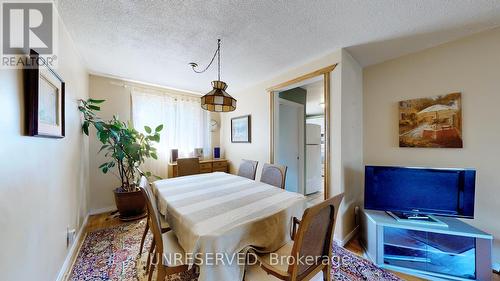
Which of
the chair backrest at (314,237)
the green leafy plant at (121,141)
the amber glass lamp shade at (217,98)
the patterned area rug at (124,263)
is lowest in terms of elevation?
the patterned area rug at (124,263)

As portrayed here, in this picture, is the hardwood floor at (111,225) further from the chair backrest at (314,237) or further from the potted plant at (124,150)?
the chair backrest at (314,237)

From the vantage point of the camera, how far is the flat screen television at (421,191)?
162 centimetres

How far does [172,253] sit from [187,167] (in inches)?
68.5

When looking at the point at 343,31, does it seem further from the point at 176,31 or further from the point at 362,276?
the point at 362,276

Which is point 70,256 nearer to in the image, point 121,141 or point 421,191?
point 121,141

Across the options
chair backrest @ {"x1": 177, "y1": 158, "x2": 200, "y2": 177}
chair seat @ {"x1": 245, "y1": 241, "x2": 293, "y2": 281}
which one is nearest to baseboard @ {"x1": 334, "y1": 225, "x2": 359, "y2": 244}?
chair seat @ {"x1": 245, "y1": 241, "x2": 293, "y2": 281}

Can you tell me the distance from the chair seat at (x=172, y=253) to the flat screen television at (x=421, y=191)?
6.30 feet

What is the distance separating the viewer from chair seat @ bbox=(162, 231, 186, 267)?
116 centimetres

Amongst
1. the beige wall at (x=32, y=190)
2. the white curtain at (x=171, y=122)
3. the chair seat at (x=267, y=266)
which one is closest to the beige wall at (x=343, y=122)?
the chair seat at (x=267, y=266)

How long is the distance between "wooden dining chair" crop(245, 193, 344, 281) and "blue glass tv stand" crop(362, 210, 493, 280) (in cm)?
96

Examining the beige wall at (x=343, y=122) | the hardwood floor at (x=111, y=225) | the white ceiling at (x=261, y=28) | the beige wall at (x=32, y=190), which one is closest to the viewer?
the beige wall at (x=32, y=190)

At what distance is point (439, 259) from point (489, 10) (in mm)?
2204

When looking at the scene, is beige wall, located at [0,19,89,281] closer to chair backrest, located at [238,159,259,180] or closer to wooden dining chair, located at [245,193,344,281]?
wooden dining chair, located at [245,193,344,281]

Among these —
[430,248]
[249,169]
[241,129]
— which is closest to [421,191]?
[430,248]
